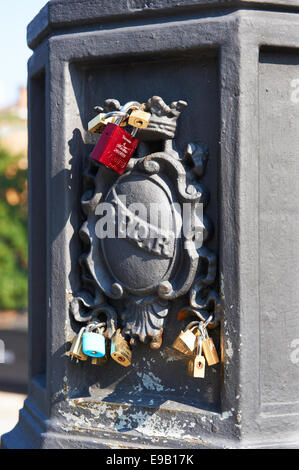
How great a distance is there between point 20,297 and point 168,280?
17336 millimetres

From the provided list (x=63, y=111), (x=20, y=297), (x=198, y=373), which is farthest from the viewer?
(x=20, y=297)

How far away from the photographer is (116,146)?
7.63 ft

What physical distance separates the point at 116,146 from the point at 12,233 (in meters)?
16.8

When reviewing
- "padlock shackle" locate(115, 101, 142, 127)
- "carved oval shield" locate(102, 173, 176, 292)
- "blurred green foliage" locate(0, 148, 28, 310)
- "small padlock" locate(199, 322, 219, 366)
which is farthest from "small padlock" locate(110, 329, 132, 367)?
"blurred green foliage" locate(0, 148, 28, 310)

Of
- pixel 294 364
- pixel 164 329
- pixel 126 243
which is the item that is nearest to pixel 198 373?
pixel 164 329

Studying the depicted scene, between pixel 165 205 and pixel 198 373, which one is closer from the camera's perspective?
pixel 198 373

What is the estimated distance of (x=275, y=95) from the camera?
235 cm

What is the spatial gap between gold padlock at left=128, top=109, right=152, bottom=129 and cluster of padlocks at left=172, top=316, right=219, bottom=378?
→ 0.81 m

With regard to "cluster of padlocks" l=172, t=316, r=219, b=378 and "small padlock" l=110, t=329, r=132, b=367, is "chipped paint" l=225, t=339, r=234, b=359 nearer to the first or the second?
"cluster of padlocks" l=172, t=316, r=219, b=378

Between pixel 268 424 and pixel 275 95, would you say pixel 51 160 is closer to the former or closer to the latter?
pixel 275 95

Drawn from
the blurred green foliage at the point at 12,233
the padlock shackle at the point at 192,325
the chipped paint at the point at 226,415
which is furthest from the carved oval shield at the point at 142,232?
the blurred green foliage at the point at 12,233

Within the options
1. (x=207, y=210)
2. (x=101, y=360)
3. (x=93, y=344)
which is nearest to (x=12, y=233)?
(x=101, y=360)

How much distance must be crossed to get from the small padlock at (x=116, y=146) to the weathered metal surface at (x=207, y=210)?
0.15 metres

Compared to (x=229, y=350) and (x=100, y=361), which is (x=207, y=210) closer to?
(x=229, y=350)
